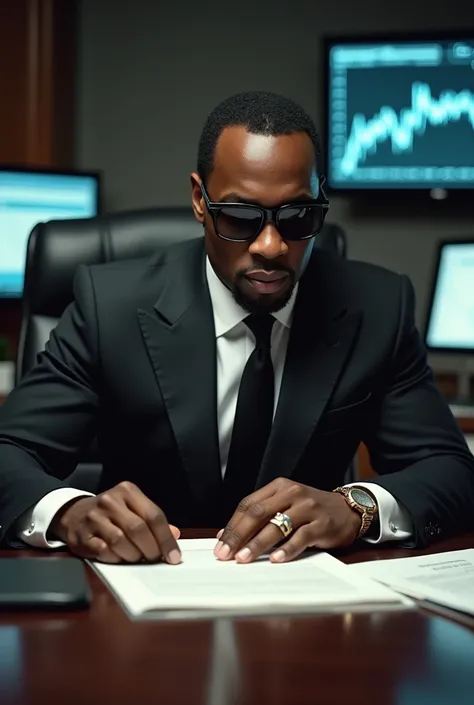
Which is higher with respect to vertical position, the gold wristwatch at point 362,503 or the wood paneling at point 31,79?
the wood paneling at point 31,79

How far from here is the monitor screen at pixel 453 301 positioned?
254cm

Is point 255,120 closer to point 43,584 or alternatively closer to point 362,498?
point 362,498

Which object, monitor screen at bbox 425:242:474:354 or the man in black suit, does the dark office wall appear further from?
the man in black suit

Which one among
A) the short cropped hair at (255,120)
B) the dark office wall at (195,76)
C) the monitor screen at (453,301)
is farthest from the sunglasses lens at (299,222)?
the dark office wall at (195,76)

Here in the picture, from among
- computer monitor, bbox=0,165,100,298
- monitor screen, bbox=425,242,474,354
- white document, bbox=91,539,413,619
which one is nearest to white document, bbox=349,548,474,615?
white document, bbox=91,539,413,619

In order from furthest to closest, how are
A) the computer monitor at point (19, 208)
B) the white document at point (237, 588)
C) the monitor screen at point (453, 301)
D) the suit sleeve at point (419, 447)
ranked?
the computer monitor at point (19, 208)
the monitor screen at point (453, 301)
the suit sleeve at point (419, 447)
the white document at point (237, 588)

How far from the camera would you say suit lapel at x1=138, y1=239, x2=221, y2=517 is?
126 cm

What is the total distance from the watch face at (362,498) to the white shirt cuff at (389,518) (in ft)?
0.03

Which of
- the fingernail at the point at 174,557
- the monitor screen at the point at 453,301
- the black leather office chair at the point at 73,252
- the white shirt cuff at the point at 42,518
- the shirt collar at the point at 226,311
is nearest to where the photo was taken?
the fingernail at the point at 174,557

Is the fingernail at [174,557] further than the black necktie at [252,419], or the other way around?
the black necktie at [252,419]

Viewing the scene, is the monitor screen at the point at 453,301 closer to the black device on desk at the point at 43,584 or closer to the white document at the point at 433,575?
the white document at the point at 433,575

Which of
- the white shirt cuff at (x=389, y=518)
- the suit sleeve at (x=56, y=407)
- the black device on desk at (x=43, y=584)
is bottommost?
the white shirt cuff at (x=389, y=518)

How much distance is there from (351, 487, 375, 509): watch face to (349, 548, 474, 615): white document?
0.09 m

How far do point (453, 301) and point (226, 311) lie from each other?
138cm
